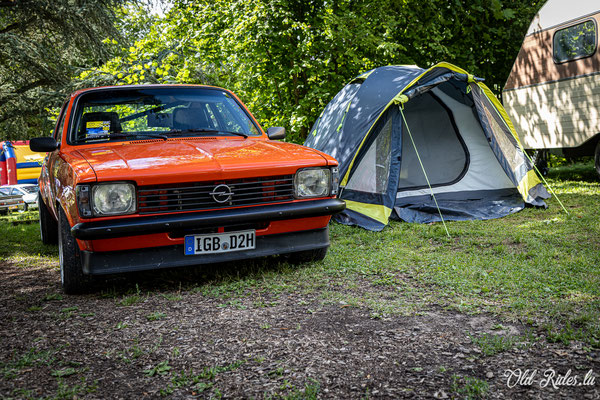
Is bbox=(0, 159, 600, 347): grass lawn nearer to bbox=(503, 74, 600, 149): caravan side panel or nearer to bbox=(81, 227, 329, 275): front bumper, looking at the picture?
bbox=(81, 227, 329, 275): front bumper

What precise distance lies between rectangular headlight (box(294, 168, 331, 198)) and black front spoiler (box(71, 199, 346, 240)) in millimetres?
75

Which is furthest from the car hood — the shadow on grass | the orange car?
the shadow on grass

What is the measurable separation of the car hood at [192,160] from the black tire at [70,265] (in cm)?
60

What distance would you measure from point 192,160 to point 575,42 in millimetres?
7540

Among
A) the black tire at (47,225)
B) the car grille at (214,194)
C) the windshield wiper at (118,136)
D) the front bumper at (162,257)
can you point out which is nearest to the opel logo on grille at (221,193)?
the car grille at (214,194)

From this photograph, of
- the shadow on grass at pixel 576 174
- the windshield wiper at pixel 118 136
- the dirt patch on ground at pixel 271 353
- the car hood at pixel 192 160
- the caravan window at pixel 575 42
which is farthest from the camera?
the shadow on grass at pixel 576 174

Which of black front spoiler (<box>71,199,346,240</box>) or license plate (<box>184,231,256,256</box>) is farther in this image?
license plate (<box>184,231,256,256</box>)

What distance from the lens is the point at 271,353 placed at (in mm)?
2773

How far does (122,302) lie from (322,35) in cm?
778

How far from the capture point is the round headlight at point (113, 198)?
352 centimetres

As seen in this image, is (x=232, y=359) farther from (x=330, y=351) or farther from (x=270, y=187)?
(x=270, y=187)

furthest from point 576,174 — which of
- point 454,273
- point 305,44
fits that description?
point 454,273

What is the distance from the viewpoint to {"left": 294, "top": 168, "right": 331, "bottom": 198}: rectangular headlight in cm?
412

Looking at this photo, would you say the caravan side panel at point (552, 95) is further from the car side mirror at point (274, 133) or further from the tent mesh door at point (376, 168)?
the car side mirror at point (274, 133)
